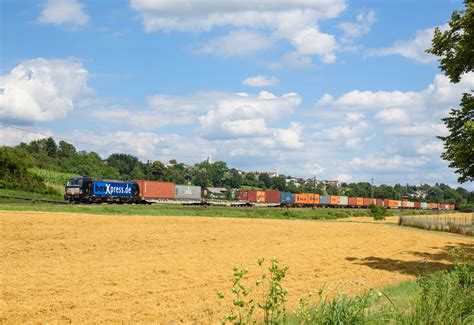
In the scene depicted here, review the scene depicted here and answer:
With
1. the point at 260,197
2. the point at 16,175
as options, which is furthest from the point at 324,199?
the point at 16,175

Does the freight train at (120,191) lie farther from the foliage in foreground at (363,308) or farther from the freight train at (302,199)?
the foliage in foreground at (363,308)

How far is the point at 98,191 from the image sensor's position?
66.4 m

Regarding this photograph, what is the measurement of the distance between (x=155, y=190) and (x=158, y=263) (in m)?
58.0

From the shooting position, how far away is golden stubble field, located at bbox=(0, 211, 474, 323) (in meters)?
13.7

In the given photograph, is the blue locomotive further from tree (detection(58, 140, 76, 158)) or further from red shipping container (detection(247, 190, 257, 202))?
tree (detection(58, 140, 76, 158))

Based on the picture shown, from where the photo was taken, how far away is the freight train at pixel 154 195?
6456 cm

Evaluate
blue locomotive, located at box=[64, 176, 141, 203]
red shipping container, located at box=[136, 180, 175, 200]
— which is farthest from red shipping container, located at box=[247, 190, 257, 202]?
blue locomotive, located at box=[64, 176, 141, 203]

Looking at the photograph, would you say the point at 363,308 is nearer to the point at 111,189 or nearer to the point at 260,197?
the point at 111,189

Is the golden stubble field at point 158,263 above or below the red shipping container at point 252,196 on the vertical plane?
below

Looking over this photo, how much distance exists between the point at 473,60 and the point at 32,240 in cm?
2447

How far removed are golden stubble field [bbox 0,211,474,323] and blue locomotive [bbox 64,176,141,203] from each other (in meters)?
23.7

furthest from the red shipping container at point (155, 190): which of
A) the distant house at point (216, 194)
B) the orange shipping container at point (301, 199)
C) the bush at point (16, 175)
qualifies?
the distant house at point (216, 194)

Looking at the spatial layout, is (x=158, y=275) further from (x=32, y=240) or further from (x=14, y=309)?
(x=32, y=240)

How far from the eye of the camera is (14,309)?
13.1 m
